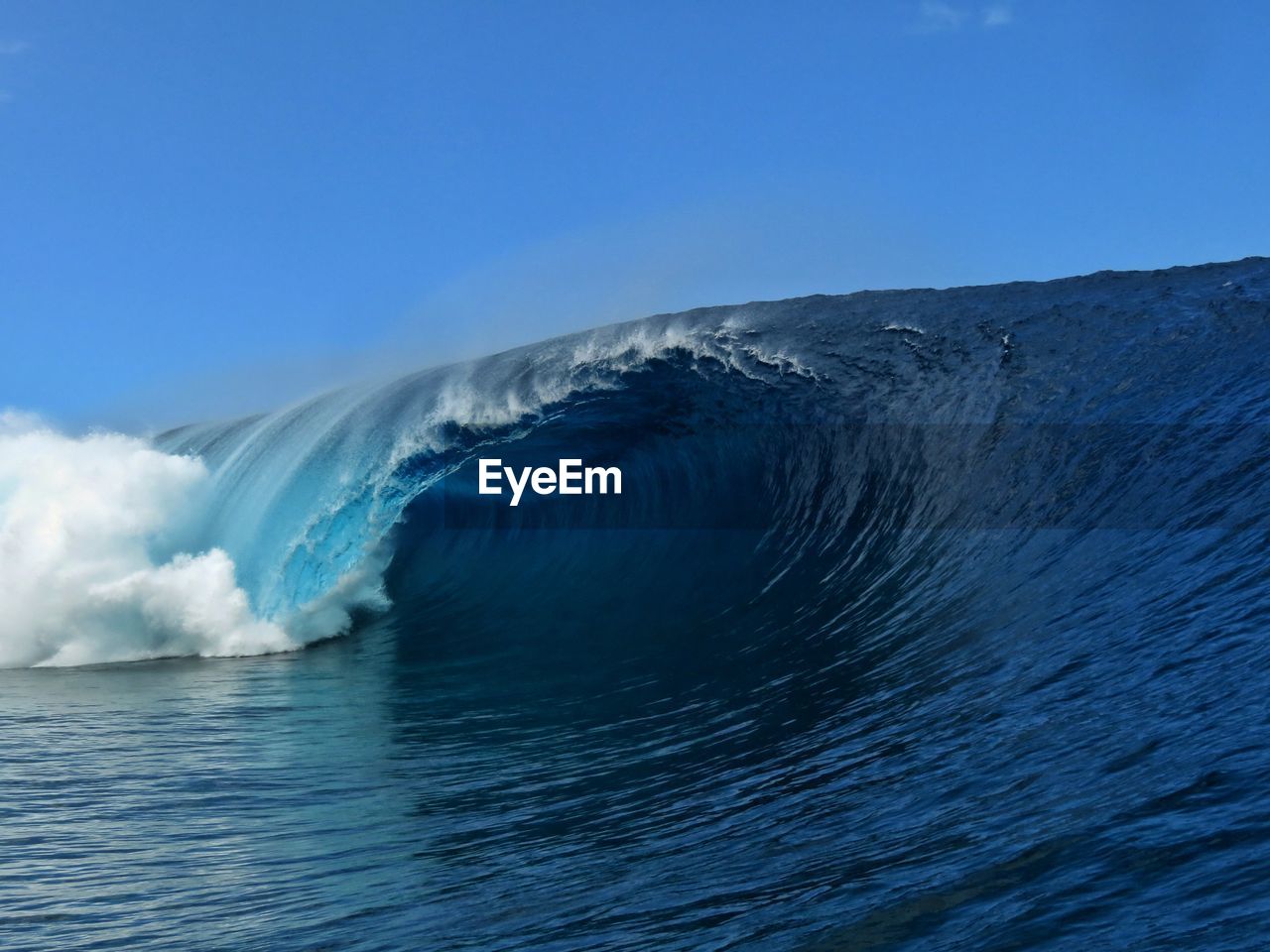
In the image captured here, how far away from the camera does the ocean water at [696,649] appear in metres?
3.63

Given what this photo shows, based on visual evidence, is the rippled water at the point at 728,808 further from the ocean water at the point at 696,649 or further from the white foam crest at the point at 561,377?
the white foam crest at the point at 561,377

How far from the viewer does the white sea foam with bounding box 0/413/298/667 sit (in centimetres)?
1170

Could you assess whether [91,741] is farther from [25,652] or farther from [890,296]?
[890,296]

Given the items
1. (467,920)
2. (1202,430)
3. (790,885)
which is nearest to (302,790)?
(467,920)

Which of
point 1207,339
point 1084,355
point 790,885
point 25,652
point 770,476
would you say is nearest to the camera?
point 790,885

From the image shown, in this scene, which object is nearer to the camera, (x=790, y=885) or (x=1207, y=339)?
(x=790, y=885)

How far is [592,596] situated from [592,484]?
3628 millimetres

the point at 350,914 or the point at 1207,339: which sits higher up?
the point at 1207,339

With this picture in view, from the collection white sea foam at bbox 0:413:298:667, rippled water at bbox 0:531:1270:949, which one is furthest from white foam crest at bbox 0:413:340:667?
rippled water at bbox 0:531:1270:949

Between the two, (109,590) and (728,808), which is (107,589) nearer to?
(109,590)

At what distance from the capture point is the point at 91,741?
7.46m

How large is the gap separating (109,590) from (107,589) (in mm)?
29

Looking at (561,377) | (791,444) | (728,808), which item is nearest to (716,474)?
(791,444)

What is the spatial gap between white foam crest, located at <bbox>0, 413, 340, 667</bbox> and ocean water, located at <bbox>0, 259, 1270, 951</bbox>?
0.04 meters
